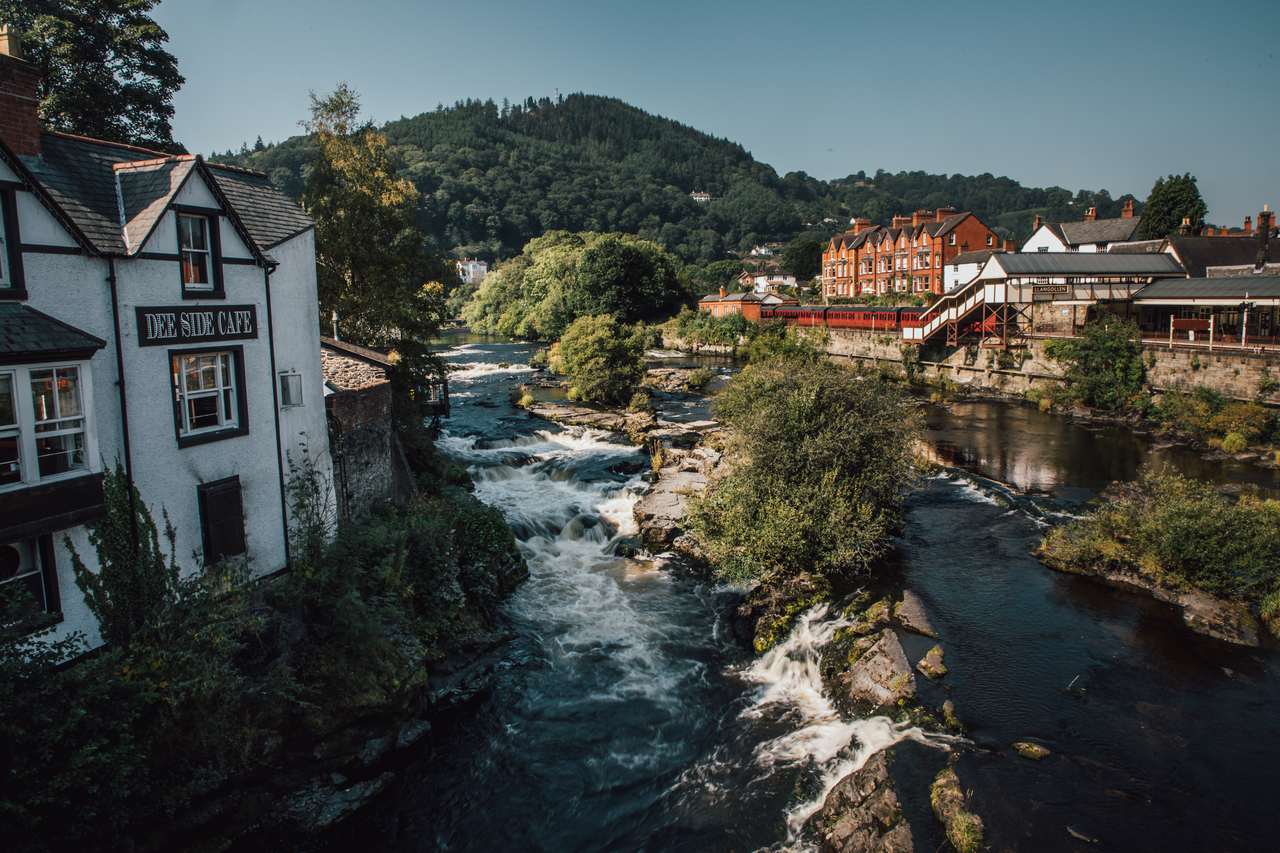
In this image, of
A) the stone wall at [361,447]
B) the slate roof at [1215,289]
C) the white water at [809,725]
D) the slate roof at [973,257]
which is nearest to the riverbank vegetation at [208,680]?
the stone wall at [361,447]

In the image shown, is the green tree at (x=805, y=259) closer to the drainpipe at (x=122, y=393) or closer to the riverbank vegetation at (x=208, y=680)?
the riverbank vegetation at (x=208, y=680)

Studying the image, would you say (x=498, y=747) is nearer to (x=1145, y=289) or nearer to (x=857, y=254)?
(x=1145, y=289)

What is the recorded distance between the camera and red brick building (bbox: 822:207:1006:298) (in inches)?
3250

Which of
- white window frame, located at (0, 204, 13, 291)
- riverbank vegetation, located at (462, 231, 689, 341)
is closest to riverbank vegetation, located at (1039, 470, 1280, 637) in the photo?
white window frame, located at (0, 204, 13, 291)

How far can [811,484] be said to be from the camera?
72.2 ft

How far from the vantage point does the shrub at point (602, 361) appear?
4762cm

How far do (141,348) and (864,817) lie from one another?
49.1ft

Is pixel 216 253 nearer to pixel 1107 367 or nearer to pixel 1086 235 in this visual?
pixel 1107 367

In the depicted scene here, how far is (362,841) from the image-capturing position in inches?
511

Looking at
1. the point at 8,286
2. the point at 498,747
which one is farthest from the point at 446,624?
the point at 8,286

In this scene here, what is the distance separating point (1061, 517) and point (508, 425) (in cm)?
2691

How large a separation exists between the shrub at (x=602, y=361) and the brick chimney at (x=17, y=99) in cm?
3520

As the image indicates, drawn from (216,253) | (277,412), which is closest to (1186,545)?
(277,412)

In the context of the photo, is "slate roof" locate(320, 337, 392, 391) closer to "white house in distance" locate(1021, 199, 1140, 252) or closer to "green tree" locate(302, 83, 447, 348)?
"green tree" locate(302, 83, 447, 348)
